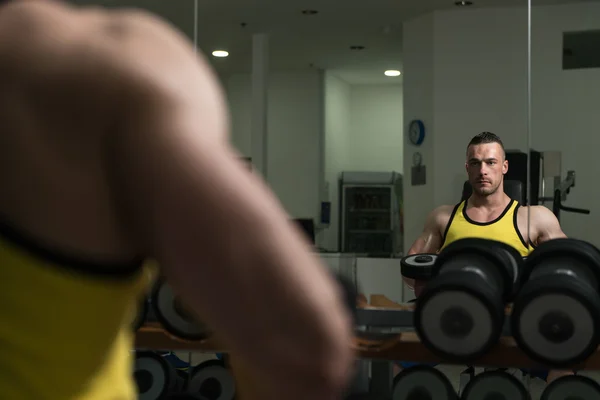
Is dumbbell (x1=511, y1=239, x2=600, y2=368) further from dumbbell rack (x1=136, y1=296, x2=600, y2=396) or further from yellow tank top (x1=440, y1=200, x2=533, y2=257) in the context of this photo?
yellow tank top (x1=440, y1=200, x2=533, y2=257)

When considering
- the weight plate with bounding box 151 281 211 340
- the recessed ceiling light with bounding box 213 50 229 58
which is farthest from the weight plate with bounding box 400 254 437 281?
the recessed ceiling light with bounding box 213 50 229 58

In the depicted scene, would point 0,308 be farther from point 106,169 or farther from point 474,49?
point 474,49

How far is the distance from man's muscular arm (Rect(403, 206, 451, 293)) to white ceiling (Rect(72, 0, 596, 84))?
3.93 feet

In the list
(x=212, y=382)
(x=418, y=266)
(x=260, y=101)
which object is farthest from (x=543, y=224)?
(x=260, y=101)

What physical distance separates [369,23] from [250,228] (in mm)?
4956

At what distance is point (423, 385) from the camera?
2896mm

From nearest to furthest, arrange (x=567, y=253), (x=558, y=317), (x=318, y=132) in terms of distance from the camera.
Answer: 1. (x=558, y=317)
2. (x=567, y=253)
3. (x=318, y=132)

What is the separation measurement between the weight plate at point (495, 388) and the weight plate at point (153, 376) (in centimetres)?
120

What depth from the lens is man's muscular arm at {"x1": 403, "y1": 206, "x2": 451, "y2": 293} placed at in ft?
12.2

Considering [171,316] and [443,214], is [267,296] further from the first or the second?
[443,214]

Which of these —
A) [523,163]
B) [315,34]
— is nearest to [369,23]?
[315,34]

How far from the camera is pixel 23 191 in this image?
363 millimetres

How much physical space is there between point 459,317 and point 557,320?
270 mm

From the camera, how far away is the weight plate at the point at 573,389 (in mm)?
2793
